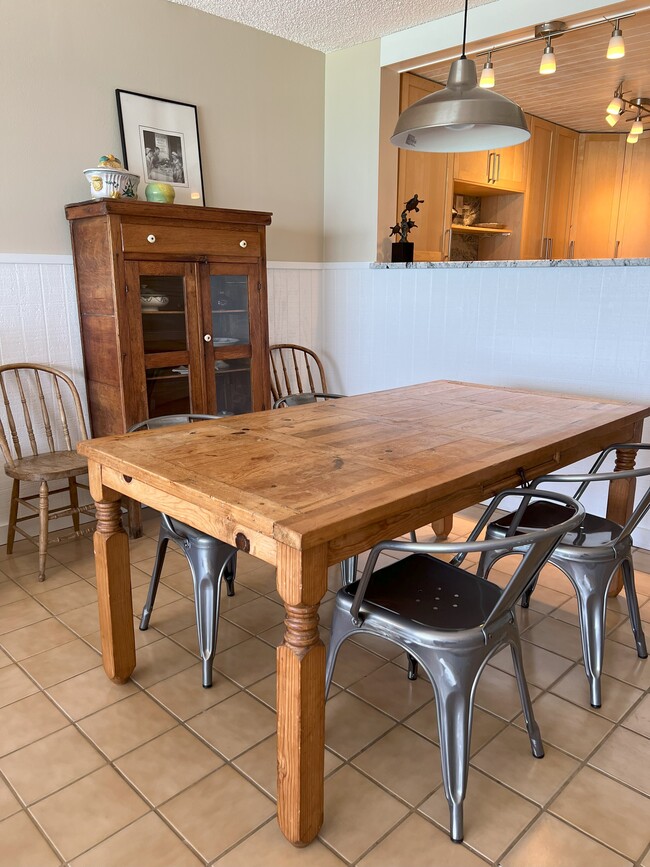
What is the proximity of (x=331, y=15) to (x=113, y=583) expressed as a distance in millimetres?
3186

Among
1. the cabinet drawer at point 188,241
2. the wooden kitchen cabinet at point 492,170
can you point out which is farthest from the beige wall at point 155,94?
the wooden kitchen cabinet at point 492,170

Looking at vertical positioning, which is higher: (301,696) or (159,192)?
(159,192)

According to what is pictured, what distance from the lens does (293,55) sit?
13.0 feet

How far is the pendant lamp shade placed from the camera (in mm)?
1934

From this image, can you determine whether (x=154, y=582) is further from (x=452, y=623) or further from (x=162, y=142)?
(x=162, y=142)

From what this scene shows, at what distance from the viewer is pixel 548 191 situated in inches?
218

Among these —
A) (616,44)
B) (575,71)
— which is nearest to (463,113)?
(616,44)

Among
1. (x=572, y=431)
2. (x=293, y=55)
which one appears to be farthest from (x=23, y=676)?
(x=293, y=55)

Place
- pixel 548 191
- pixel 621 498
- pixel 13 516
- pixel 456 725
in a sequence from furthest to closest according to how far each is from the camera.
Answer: pixel 548 191 < pixel 13 516 < pixel 621 498 < pixel 456 725

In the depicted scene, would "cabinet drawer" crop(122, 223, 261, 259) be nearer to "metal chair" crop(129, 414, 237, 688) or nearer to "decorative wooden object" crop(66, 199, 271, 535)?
"decorative wooden object" crop(66, 199, 271, 535)

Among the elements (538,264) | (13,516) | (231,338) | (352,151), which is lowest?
(13,516)

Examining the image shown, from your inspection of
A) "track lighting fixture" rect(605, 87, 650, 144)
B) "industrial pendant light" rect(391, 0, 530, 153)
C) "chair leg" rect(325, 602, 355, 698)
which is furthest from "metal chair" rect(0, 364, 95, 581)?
"track lighting fixture" rect(605, 87, 650, 144)

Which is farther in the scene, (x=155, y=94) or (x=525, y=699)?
(x=155, y=94)

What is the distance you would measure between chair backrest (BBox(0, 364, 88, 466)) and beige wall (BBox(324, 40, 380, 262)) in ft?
6.69
